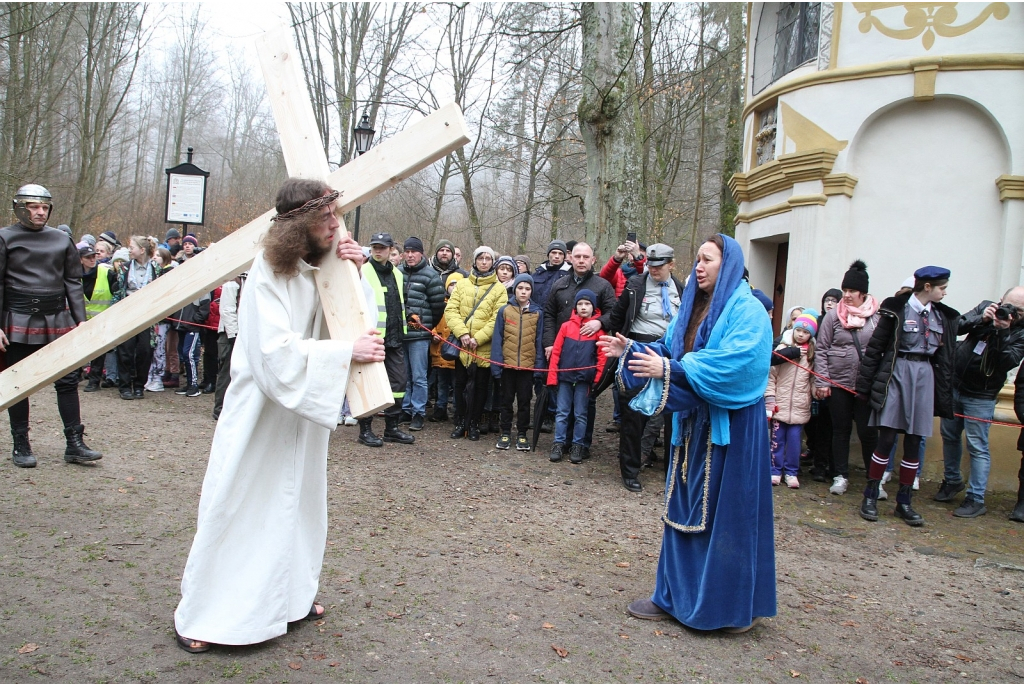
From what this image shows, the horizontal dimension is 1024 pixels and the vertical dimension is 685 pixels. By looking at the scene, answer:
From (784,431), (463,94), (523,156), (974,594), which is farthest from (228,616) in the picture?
(523,156)

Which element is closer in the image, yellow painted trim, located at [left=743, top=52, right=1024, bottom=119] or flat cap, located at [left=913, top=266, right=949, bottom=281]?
flat cap, located at [left=913, top=266, right=949, bottom=281]

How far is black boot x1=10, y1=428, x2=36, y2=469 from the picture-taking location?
5.84 m

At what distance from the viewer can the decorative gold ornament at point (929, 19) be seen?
25.9 feet

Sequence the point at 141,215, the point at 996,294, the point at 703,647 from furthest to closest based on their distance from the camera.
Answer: the point at 141,215 → the point at 996,294 → the point at 703,647

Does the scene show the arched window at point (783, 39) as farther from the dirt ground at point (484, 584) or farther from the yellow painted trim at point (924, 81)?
the dirt ground at point (484, 584)

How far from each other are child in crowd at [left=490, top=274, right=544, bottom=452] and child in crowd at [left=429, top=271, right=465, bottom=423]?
0.97 metres

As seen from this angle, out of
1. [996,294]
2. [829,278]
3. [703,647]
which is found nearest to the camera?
[703,647]

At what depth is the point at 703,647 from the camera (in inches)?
144

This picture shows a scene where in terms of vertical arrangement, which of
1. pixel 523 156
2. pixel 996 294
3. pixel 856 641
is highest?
pixel 523 156

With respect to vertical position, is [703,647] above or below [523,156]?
below

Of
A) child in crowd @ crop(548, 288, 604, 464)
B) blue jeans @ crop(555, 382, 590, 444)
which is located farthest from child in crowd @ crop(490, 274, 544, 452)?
blue jeans @ crop(555, 382, 590, 444)

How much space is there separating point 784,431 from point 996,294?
9.77 ft

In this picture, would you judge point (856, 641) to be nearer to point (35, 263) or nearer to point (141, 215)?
point (35, 263)

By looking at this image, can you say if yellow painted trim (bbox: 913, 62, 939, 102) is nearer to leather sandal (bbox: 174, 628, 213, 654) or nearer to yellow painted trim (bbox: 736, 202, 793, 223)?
yellow painted trim (bbox: 736, 202, 793, 223)
